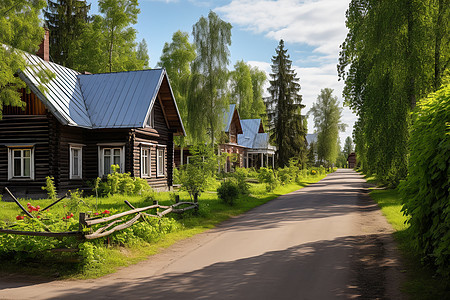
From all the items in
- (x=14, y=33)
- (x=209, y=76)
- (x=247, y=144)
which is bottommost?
(x=247, y=144)

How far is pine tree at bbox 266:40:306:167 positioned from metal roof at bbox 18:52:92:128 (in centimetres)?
2316

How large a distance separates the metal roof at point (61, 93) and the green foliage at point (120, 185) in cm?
337

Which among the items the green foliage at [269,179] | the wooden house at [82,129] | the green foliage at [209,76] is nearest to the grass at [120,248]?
the wooden house at [82,129]

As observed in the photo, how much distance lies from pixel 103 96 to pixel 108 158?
4080mm

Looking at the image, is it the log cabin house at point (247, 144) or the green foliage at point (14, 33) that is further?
the log cabin house at point (247, 144)

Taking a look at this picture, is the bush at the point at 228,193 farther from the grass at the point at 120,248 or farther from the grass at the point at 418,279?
the grass at the point at 418,279

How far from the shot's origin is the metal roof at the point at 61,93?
A: 1908 cm

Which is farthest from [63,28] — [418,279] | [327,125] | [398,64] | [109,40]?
[327,125]

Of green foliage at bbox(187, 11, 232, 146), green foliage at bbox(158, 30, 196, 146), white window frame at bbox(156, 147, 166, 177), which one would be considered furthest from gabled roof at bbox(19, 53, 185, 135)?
green foliage at bbox(158, 30, 196, 146)

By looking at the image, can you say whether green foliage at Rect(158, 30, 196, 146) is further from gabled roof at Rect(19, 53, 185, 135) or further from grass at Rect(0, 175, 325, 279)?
grass at Rect(0, 175, 325, 279)

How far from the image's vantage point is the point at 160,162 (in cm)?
2634

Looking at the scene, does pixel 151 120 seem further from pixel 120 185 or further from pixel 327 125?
pixel 327 125

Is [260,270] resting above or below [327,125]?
below

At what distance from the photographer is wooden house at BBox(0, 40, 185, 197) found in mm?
20047
